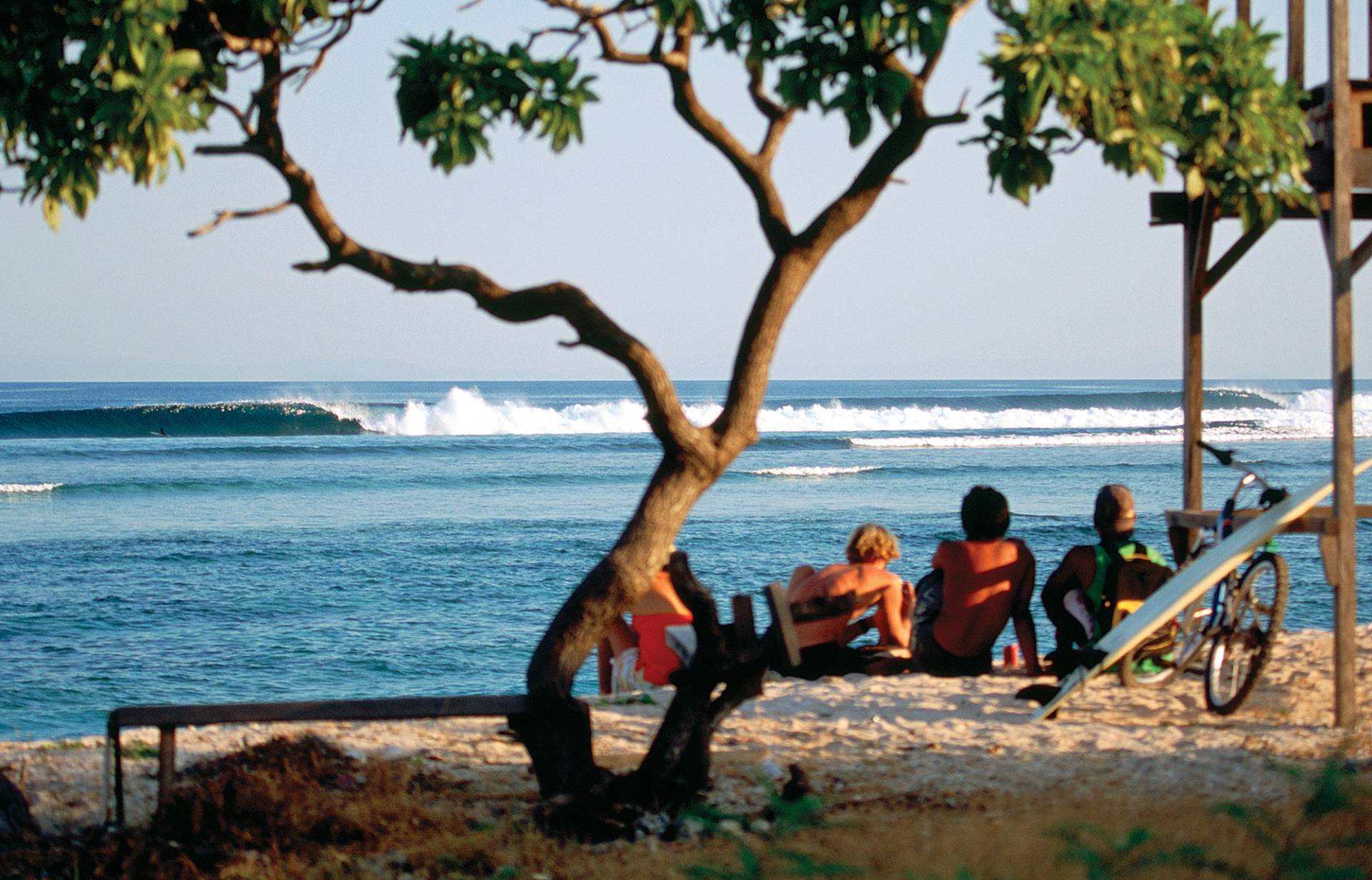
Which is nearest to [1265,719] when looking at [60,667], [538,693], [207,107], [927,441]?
[538,693]

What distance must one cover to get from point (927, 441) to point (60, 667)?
99.0ft

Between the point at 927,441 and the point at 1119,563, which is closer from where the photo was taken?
the point at 1119,563

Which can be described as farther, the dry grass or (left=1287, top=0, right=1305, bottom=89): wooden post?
(left=1287, top=0, right=1305, bottom=89): wooden post

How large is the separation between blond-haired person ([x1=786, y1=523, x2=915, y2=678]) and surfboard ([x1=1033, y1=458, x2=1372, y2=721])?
1.27m

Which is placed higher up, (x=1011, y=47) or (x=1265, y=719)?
(x=1011, y=47)

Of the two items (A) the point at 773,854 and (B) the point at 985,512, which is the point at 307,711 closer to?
(A) the point at 773,854

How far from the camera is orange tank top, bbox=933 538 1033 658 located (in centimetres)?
634

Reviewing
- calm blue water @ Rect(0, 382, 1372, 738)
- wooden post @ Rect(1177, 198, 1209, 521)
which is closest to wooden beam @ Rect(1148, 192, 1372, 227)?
wooden post @ Rect(1177, 198, 1209, 521)

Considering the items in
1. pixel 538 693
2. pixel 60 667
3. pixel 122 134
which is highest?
pixel 122 134

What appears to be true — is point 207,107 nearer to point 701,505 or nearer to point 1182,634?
point 1182,634

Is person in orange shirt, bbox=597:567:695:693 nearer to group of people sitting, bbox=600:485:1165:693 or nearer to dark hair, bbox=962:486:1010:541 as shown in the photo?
group of people sitting, bbox=600:485:1165:693

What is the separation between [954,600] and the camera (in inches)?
255

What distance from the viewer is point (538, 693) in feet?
14.3

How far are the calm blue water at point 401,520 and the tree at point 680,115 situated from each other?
15.6 feet
